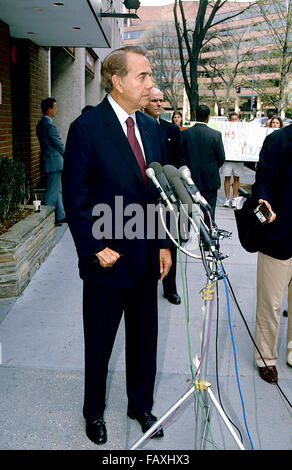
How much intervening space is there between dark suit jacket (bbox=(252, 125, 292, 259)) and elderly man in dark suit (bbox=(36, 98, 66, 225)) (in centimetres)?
526

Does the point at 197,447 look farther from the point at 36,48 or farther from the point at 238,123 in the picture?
the point at 238,123

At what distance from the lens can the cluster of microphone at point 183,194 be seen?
2072 millimetres

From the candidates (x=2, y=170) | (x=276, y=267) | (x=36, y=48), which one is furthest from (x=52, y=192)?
(x=276, y=267)

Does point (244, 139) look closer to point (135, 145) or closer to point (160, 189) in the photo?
point (135, 145)

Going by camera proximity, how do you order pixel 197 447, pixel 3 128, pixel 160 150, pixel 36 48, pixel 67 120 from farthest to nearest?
pixel 67 120 → pixel 36 48 → pixel 3 128 → pixel 160 150 → pixel 197 447

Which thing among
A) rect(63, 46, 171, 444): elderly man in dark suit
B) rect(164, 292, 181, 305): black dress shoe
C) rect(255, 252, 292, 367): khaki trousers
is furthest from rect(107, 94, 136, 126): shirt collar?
rect(164, 292, 181, 305): black dress shoe

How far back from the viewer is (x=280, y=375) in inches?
150

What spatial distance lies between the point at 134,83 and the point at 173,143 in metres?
2.61

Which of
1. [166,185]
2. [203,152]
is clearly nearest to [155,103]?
[203,152]

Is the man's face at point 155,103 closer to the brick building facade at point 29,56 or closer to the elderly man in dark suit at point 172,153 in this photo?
the elderly man in dark suit at point 172,153

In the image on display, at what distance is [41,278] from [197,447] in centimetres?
370

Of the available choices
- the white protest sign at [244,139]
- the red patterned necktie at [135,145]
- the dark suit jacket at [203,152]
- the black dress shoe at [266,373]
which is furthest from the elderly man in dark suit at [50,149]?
the red patterned necktie at [135,145]

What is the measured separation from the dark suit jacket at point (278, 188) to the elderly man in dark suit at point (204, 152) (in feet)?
9.99

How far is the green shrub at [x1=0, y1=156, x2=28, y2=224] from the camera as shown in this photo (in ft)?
19.5
